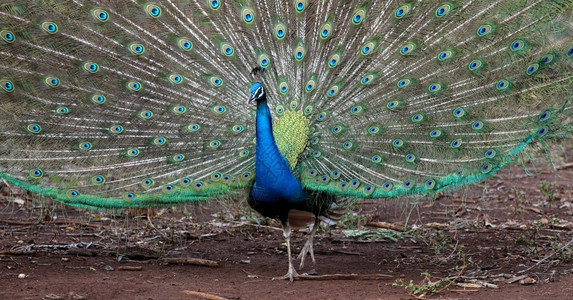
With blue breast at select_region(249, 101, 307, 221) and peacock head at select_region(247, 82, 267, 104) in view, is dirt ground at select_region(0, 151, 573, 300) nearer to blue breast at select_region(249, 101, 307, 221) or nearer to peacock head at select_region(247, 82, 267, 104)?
blue breast at select_region(249, 101, 307, 221)

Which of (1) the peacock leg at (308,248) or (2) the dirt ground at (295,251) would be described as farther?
(1) the peacock leg at (308,248)

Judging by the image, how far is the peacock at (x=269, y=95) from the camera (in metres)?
5.84

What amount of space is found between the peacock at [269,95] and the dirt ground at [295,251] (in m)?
0.40

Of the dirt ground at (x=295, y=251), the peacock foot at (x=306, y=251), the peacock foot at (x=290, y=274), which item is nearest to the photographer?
the dirt ground at (x=295, y=251)

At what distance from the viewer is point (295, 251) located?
733cm

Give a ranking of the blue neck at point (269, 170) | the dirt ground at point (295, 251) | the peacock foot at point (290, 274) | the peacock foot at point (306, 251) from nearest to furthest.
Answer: the dirt ground at point (295, 251) < the blue neck at point (269, 170) < the peacock foot at point (290, 274) < the peacock foot at point (306, 251)

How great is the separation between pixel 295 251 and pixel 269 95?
1.92 meters

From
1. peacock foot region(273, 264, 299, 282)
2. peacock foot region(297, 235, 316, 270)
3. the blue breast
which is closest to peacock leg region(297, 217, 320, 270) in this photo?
peacock foot region(297, 235, 316, 270)

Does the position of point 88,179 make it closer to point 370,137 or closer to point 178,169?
point 178,169

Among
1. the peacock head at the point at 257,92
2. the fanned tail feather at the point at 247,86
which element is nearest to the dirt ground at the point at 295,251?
the fanned tail feather at the point at 247,86

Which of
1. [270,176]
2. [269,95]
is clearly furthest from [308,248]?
[269,95]

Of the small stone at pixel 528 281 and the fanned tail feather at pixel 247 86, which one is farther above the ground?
the fanned tail feather at pixel 247 86

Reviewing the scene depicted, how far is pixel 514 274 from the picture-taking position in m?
6.09

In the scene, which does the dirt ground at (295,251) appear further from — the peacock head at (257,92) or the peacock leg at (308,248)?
the peacock head at (257,92)
